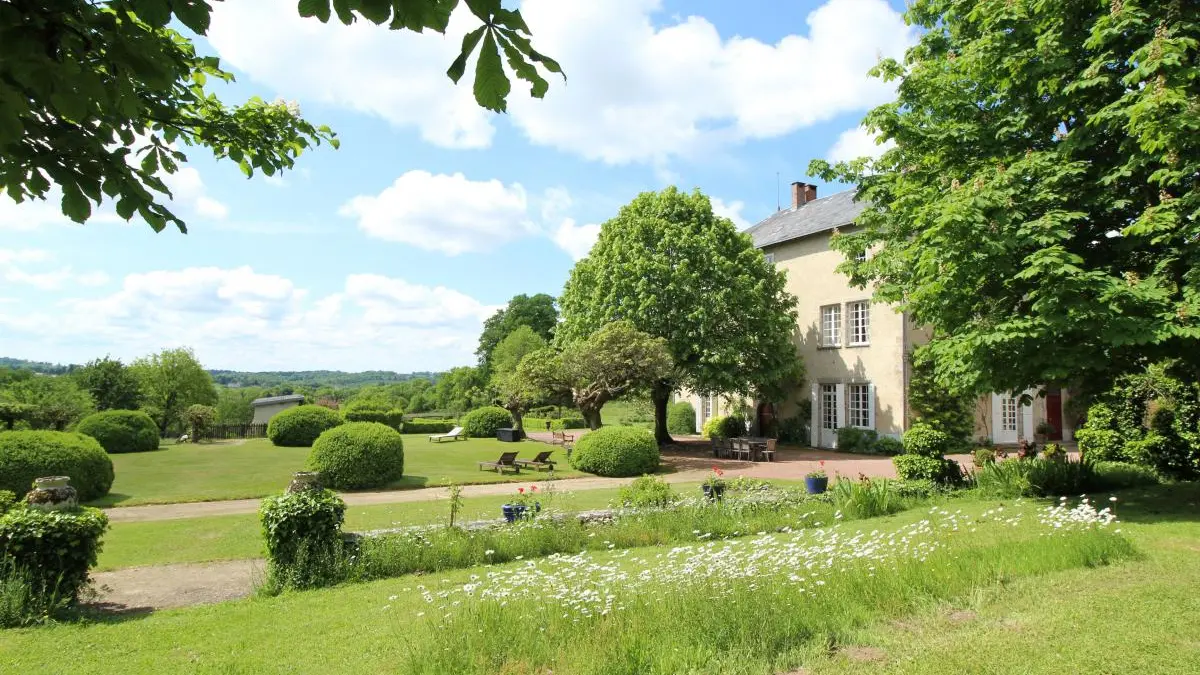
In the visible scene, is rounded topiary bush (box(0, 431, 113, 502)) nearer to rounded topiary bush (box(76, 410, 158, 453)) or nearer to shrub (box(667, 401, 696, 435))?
rounded topiary bush (box(76, 410, 158, 453))

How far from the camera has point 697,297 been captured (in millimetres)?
25844

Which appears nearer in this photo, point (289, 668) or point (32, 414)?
point (289, 668)

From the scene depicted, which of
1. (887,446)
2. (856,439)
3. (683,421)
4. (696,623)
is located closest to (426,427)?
(683,421)

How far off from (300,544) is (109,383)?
37.0 metres

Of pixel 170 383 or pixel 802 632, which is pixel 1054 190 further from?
pixel 170 383

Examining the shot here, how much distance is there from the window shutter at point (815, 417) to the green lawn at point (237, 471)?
11.0m

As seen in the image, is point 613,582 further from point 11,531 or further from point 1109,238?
point 1109,238

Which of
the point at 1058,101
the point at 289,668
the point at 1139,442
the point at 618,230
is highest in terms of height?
the point at 618,230

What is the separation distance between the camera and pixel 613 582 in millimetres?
6434

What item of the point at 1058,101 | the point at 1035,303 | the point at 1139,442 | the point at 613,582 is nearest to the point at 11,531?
the point at 613,582

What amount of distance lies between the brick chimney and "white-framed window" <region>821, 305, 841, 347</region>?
7538 millimetres

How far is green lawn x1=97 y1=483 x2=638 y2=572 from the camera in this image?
10000 mm

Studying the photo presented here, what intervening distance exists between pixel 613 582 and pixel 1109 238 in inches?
428

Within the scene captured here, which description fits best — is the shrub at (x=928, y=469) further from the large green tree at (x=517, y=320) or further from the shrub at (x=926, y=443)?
the large green tree at (x=517, y=320)
